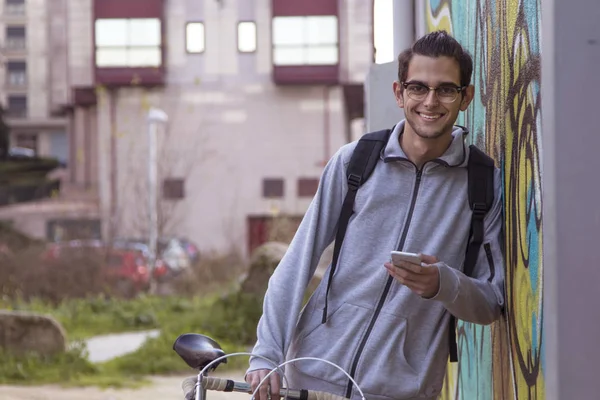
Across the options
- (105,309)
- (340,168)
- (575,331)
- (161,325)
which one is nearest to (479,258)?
(340,168)

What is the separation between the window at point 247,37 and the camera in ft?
135

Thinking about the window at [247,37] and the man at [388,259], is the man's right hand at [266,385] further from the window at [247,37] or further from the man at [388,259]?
the window at [247,37]

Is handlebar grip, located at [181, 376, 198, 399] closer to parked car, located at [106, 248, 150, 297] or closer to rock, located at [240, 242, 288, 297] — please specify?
rock, located at [240, 242, 288, 297]

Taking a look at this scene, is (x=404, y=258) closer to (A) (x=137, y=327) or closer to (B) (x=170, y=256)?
(A) (x=137, y=327)

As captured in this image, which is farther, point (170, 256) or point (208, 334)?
A: point (170, 256)

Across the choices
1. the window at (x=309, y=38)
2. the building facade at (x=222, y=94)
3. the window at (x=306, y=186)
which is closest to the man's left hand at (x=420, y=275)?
the building facade at (x=222, y=94)

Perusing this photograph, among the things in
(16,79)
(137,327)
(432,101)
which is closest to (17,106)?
(16,79)

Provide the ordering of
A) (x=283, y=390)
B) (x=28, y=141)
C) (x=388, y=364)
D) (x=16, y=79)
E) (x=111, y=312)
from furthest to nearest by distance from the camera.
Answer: (x=16, y=79)
(x=28, y=141)
(x=111, y=312)
(x=388, y=364)
(x=283, y=390)

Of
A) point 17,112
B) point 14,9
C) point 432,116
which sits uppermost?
point 14,9

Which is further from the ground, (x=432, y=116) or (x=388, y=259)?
(x=432, y=116)

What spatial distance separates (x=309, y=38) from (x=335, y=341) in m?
37.7

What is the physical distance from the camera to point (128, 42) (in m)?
41.2

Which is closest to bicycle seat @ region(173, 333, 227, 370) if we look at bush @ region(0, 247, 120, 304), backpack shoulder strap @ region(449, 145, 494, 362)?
backpack shoulder strap @ region(449, 145, 494, 362)

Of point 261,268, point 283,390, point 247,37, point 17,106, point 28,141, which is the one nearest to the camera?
point 283,390
